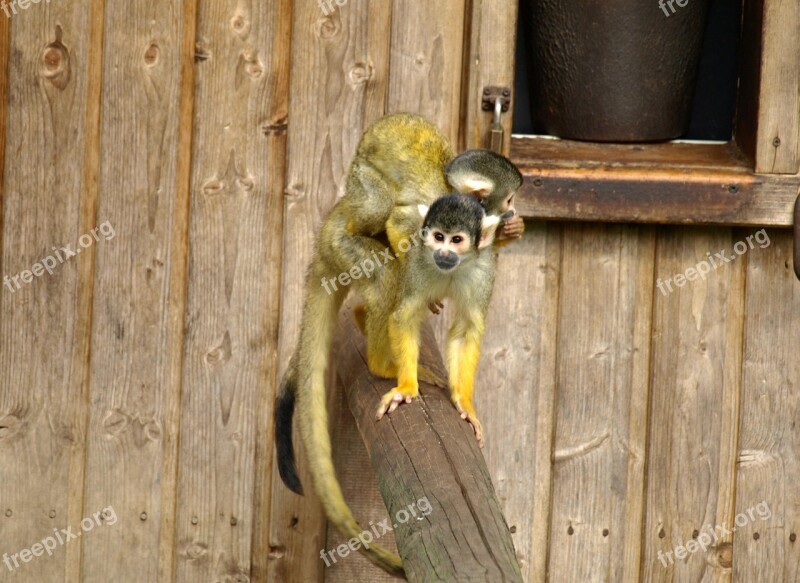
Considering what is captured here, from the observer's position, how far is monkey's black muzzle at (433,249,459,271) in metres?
3.29

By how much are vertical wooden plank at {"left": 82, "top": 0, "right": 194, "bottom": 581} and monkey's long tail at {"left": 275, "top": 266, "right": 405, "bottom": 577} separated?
0.65m

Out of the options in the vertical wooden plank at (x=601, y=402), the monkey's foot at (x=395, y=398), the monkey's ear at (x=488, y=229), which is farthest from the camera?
the vertical wooden plank at (x=601, y=402)

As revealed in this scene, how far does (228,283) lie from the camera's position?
425 centimetres

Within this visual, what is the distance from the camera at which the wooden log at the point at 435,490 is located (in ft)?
7.21

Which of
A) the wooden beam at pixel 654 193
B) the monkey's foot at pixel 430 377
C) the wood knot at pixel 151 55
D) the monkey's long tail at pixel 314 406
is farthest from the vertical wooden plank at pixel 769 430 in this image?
the wood knot at pixel 151 55

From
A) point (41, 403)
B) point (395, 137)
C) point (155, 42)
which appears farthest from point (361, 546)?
point (155, 42)

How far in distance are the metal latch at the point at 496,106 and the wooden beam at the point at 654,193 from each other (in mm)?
124

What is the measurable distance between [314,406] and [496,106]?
1.23m

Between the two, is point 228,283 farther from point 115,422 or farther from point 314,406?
point 314,406

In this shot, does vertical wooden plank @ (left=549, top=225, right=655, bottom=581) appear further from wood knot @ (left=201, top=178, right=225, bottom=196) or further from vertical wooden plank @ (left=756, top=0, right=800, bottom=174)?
wood knot @ (left=201, top=178, right=225, bottom=196)

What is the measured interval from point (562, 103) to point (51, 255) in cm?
190

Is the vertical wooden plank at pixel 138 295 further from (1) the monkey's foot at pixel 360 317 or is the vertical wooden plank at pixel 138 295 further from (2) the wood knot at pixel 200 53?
(1) the monkey's foot at pixel 360 317

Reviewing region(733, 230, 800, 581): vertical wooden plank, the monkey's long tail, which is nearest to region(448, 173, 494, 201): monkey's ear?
the monkey's long tail

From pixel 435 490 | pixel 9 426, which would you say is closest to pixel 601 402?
pixel 435 490
